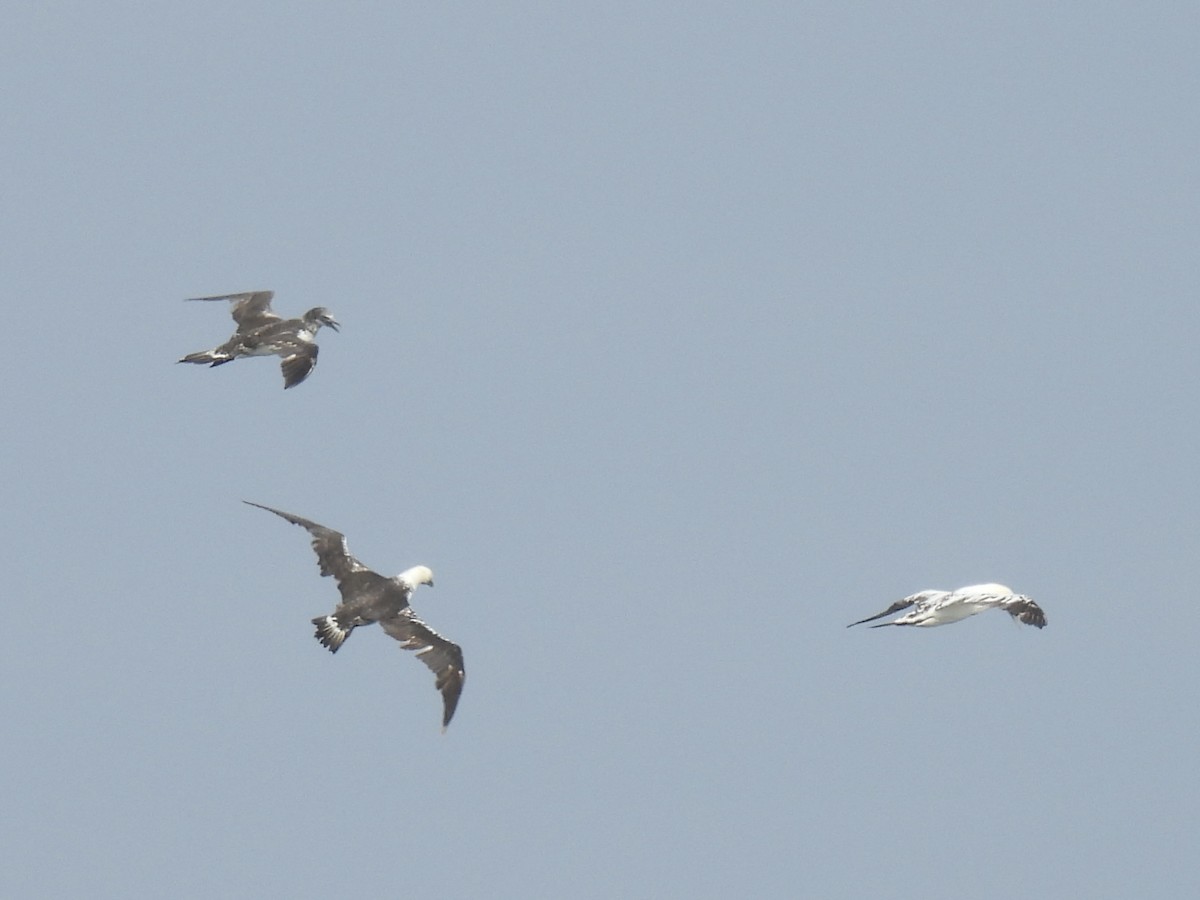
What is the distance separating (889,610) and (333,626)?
951 centimetres

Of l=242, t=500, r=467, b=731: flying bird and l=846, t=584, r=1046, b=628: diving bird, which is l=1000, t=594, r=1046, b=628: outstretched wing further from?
l=242, t=500, r=467, b=731: flying bird

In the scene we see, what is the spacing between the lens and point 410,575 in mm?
37875

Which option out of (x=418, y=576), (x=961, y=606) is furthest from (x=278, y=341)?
(x=961, y=606)

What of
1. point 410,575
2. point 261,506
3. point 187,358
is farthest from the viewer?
point 187,358

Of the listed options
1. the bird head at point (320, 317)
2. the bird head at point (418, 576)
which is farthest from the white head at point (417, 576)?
the bird head at point (320, 317)

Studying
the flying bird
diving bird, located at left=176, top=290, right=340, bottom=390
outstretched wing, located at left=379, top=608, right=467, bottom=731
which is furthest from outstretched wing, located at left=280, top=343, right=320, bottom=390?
outstretched wing, located at left=379, top=608, right=467, bottom=731

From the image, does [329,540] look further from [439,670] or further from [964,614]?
[964,614]

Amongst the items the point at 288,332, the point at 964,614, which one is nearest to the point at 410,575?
the point at 288,332

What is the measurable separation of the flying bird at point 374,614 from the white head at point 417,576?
1.93 ft

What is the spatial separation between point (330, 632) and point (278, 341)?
7667 millimetres

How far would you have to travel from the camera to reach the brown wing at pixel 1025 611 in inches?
1513

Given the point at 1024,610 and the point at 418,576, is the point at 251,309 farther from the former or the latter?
the point at 1024,610

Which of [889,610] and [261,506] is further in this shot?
[889,610]

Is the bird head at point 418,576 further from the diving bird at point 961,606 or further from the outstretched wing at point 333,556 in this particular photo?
the diving bird at point 961,606
